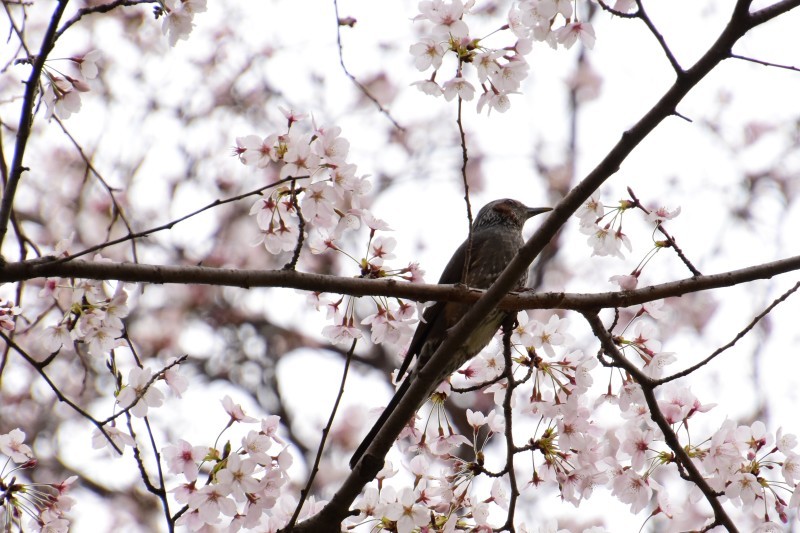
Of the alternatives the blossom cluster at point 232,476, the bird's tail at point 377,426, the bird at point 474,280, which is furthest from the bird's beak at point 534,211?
the blossom cluster at point 232,476

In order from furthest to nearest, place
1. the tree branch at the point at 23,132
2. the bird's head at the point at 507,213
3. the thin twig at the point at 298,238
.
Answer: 1. the bird's head at the point at 507,213
2. the thin twig at the point at 298,238
3. the tree branch at the point at 23,132

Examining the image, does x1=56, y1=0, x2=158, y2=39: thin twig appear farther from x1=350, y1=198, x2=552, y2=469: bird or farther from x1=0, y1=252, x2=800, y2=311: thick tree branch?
x1=350, y1=198, x2=552, y2=469: bird

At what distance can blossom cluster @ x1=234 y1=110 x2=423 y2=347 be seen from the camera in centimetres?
250

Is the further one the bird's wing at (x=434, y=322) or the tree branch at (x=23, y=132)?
the bird's wing at (x=434, y=322)

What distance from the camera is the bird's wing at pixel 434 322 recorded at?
3.62m

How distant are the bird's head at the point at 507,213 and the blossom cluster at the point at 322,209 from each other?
7.22 ft

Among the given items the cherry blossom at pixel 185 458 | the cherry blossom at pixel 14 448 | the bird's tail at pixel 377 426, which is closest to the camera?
the cherry blossom at pixel 185 458

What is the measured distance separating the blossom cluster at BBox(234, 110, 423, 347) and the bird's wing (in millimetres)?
621

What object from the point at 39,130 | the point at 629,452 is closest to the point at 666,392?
the point at 629,452

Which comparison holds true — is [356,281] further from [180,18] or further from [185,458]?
[180,18]

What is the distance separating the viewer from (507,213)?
5059mm

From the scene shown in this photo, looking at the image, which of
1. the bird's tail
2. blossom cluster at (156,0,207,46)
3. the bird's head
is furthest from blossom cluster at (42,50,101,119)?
the bird's head

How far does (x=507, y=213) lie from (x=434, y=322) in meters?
1.33

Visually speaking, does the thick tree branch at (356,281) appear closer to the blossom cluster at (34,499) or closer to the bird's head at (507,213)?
the blossom cluster at (34,499)
